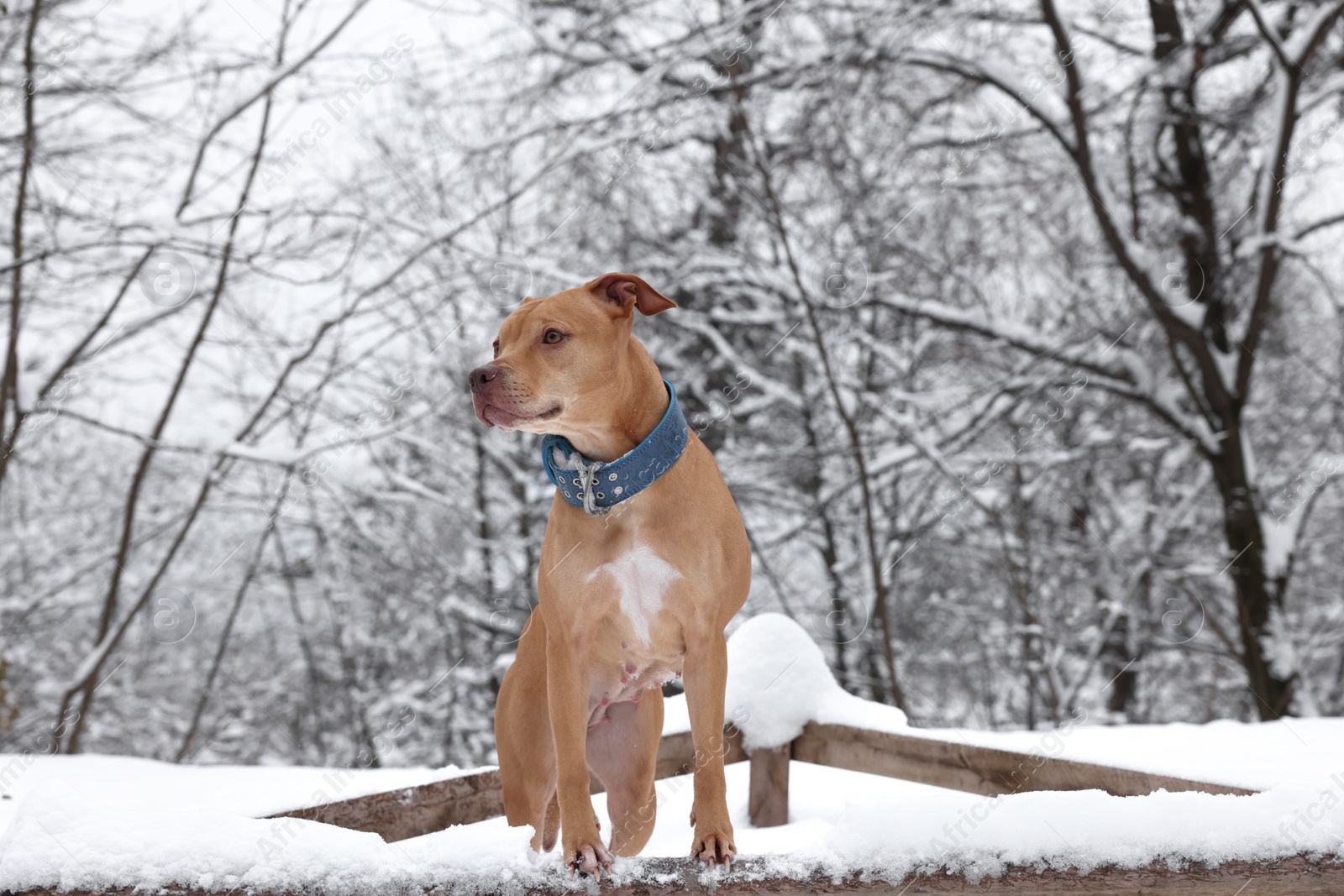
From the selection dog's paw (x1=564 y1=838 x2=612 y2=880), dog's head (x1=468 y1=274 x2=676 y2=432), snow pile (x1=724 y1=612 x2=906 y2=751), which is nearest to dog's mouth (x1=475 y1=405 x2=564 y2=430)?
dog's head (x1=468 y1=274 x2=676 y2=432)

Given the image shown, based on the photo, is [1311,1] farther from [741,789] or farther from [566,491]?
[566,491]

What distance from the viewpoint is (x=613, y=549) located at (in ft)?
5.05

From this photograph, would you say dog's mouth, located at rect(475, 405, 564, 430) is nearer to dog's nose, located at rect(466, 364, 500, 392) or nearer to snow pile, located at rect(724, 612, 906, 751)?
dog's nose, located at rect(466, 364, 500, 392)

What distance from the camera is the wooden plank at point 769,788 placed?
2.81 m

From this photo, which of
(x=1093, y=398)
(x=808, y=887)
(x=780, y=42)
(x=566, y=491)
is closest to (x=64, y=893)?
(x=566, y=491)

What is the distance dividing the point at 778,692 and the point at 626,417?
1568 mm

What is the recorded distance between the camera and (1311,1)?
535 cm

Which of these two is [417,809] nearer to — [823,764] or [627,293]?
[823,764]

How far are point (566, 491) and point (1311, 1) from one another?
577 cm

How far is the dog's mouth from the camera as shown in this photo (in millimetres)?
1447

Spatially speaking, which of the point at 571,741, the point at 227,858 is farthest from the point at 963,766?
the point at 227,858

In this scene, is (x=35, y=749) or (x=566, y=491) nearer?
(x=566, y=491)

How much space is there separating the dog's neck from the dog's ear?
0.07 meters

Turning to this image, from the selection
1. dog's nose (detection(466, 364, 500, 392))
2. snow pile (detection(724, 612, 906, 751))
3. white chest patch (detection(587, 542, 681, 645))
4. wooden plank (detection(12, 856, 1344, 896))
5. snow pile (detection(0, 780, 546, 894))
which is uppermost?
dog's nose (detection(466, 364, 500, 392))
